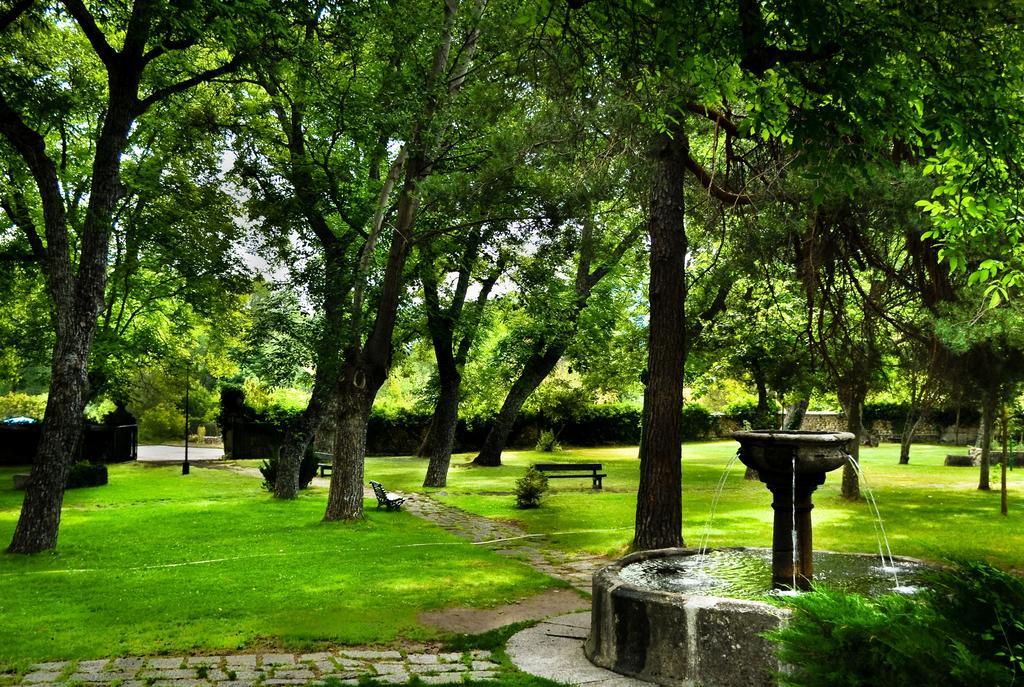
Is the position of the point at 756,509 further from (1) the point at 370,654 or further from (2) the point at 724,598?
(1) the point at 370,654

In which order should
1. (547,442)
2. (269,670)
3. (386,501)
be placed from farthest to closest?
(547,442) < (386,501) < (269,670)

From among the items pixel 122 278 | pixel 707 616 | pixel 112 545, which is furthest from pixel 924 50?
pixel 122 278

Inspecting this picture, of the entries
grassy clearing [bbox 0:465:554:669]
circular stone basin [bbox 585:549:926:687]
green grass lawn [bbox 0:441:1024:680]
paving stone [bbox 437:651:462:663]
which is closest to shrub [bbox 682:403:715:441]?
green grass lawn [bbox 0:441:1024:680]

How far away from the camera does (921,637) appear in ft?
8.20

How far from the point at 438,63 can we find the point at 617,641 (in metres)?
11.4

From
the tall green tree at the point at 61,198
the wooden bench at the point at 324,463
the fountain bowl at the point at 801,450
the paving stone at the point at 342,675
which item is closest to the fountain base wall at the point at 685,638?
the fountain bowl at the point at 801,450

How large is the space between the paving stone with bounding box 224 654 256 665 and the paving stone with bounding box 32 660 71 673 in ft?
4.20

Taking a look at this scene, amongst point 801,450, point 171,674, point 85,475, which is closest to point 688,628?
point 801,450

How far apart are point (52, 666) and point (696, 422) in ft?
143

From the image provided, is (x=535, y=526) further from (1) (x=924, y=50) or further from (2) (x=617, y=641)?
(1) (x=924, y=50)

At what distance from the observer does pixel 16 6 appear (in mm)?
10945

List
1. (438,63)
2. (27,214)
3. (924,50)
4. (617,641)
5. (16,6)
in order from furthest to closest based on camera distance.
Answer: (27,214), (438,63), (16,6), (617,641), (924,50)

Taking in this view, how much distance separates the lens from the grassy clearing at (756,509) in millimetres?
13672

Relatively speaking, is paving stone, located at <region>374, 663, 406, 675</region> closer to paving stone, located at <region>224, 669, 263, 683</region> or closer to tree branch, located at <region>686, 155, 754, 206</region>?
paving stone, located at <region>224, 669, 263, 683</region>
